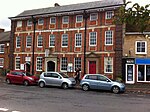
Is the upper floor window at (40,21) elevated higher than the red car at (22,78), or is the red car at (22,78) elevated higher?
the upper floor window at (40,21)

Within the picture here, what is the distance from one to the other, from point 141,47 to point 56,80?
10814 mm

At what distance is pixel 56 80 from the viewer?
23172 mm

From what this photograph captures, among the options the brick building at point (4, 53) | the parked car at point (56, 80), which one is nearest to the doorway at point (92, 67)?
the parked car at point (56, 80)

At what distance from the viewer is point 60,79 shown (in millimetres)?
23000

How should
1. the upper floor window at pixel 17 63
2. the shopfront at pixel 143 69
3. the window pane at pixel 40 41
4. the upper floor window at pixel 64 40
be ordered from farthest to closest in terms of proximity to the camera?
the upper floor window at pixel 17 63
the window pane at pixel 40 41
the upper floor window at pixel 64 40
the shopfront at pixel 143 69

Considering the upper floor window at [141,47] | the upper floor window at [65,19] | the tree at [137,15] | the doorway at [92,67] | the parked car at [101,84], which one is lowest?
the parked car at [101,84]

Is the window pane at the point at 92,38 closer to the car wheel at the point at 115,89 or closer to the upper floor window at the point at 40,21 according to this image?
the upper floor window at the point at 40,21

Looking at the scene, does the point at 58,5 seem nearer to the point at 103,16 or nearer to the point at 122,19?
the point at 103,16

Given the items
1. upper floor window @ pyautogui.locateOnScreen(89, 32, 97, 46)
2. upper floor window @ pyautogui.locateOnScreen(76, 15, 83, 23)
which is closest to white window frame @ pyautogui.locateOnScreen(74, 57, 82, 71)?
upper floor window @ pyautogui.locateOnScreen(89, 32, 97, 46)

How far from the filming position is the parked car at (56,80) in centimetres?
2275

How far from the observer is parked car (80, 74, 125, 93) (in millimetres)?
20281

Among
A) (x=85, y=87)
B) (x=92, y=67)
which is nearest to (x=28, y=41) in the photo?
(x=92, y=67)

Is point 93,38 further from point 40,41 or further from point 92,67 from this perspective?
point 40,41

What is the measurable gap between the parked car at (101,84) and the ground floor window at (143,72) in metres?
7.76
